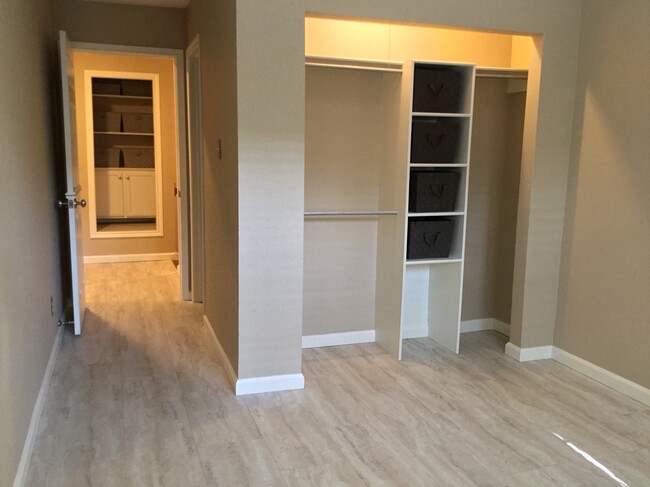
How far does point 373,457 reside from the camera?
2.54 metres

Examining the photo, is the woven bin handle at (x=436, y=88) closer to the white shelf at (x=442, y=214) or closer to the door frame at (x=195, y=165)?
the white shelf at (x=442, y=214)

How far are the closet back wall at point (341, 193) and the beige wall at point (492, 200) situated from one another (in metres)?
0.78

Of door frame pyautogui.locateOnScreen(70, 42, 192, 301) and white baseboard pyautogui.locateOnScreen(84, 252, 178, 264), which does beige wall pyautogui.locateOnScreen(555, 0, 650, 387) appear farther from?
white baseboard pyautogui.locateOnScreen(84, 252, 178, 264)

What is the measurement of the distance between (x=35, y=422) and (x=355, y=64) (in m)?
2.58

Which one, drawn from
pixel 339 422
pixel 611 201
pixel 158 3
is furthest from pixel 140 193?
pixel 611 201

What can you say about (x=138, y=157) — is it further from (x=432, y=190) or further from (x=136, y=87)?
(x=432, y=190)

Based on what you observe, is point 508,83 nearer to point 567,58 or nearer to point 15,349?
point 567,58

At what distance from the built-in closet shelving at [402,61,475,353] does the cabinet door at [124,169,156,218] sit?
4265 millimetres

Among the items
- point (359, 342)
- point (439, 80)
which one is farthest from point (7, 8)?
point (359, 342)

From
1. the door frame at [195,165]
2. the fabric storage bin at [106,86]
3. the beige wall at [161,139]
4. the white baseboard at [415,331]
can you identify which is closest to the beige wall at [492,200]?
the white baseboard at [415,331]

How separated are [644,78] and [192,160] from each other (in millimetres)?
3272

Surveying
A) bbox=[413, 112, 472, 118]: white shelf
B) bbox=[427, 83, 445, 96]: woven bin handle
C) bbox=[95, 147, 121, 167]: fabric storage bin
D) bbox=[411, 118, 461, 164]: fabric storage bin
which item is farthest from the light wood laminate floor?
bbox=[95, 147, 121, 167]: fabric storage bin

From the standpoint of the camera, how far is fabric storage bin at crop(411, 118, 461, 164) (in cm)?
358

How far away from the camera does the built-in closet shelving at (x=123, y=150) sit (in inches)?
270
